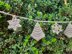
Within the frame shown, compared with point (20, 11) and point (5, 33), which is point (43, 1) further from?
point (5, 33)

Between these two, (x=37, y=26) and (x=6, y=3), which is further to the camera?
(x=6, y=3)

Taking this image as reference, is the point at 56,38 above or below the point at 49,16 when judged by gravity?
below

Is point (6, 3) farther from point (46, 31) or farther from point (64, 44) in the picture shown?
point (64, 44)

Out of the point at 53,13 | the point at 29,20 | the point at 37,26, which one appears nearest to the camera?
the point at 37,26

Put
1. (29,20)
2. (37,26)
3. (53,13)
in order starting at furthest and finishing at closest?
(53,13) < (29,20) < (37,26)

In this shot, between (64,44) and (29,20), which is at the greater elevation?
(29,20)

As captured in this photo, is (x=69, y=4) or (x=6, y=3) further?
(x=69, y=4)

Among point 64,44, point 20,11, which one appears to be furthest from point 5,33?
point 64,44

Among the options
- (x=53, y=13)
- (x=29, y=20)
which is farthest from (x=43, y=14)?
(x=29, y=20)

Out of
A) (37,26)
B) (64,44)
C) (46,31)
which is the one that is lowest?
(64,44)
